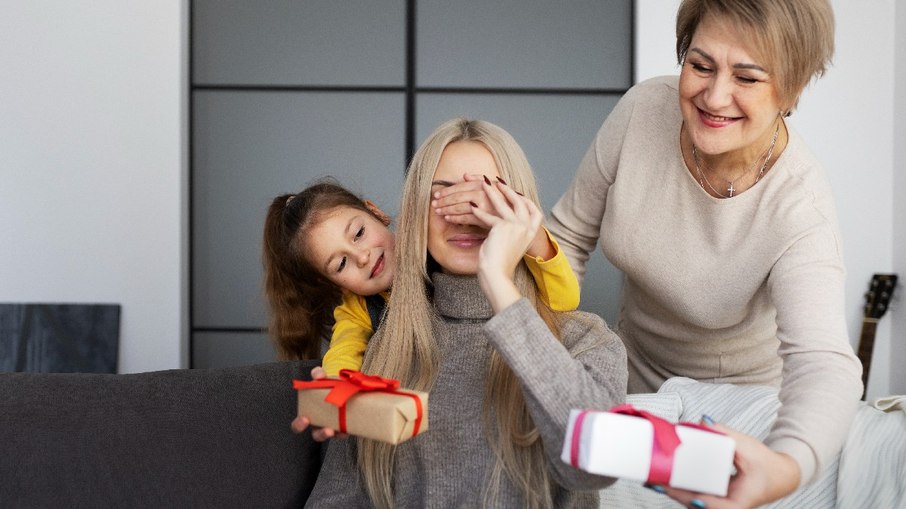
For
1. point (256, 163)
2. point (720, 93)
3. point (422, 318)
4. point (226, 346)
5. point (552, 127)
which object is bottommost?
point (226, 346)

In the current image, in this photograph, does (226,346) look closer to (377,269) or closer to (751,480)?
(377,269)

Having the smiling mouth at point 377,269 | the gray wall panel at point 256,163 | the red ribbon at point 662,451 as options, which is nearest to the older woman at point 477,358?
the smiling mouth at point 377,269

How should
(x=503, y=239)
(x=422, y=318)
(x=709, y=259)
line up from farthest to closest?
(x=709, y=259) < (x=422, y=318) < (x=503, y=239)

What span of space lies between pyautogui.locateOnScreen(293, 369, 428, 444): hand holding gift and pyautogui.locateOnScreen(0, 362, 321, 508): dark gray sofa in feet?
0.83

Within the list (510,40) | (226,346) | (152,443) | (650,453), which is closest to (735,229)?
(650,453)

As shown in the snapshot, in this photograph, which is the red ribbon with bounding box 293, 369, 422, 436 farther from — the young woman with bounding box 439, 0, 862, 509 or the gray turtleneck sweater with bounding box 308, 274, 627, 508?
the young woman with bounding box 439, 0, 862, 509

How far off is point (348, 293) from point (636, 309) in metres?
0.61

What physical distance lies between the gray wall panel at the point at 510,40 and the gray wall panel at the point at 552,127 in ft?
0.23

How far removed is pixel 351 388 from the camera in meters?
1.21

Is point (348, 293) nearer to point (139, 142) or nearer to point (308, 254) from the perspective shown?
Result: point (308, 254)

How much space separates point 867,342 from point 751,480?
2834 millimetres

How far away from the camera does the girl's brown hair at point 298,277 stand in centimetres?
178

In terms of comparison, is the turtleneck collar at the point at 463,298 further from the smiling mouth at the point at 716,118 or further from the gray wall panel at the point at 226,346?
the gray wall panel at the point at 226,346

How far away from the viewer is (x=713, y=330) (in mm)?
1760
